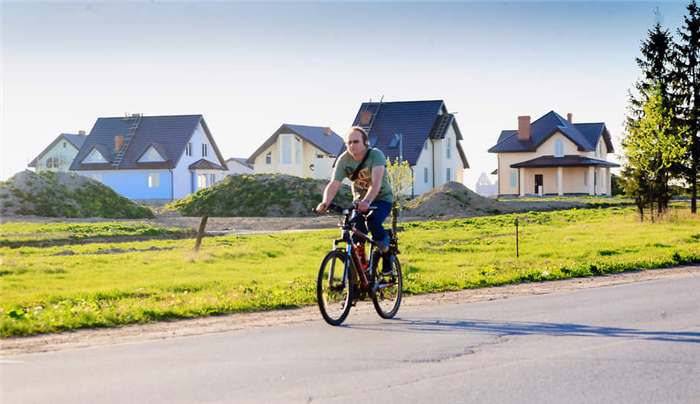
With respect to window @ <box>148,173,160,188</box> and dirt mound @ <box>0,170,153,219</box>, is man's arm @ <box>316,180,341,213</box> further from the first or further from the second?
window @ <box>148,173,160,188</box>

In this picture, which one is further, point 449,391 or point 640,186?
point 640,186

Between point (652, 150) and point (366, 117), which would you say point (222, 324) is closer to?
point (652, 150)

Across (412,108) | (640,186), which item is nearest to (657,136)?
(640,186)

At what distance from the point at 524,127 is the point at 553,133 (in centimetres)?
394

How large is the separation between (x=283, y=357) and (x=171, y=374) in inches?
41.4

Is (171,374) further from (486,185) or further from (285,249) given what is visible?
(486,185)

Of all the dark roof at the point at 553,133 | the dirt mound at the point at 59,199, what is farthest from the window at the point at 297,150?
the dirt mound at the point at 59,199

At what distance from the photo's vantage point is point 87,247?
67.5ft

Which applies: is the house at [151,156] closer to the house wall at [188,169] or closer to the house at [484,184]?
the house wall at [188,169]

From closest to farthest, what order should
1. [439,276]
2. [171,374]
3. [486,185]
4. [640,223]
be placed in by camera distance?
[171,374]
[439,276]
[640,223]
[486,185]

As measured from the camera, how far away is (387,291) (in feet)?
30.2

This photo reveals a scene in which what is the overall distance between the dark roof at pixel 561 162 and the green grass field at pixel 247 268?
38958 millimetres

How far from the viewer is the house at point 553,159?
217ft

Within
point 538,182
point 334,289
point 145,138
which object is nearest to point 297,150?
point 145,138
